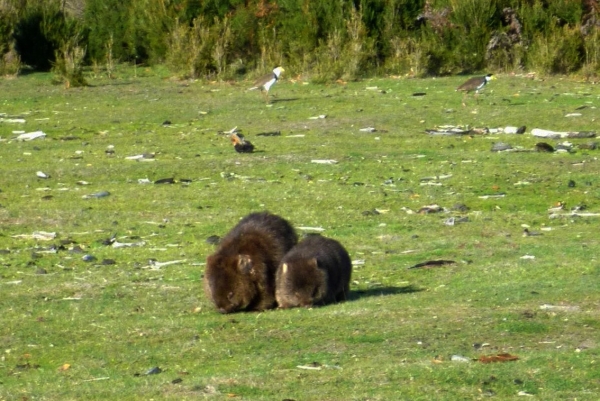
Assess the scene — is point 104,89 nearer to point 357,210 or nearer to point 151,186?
point 151,186

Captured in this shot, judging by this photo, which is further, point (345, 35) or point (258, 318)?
point (345, 35)

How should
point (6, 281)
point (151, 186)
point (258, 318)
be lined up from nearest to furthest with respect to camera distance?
1. point (258, 318)
2. point (6, 281)
3. point (151, 186)

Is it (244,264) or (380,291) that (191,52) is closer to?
(380,291)

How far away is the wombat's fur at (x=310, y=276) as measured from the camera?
29.6 ft

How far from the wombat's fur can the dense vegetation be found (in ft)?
62.2

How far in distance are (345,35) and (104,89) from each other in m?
6.22

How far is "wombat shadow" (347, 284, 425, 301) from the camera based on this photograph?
9.76m

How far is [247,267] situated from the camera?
9094mm

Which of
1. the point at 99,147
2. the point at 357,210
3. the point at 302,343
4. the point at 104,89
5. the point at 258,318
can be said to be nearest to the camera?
the point at 302,343

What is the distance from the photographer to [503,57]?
97.3 ft

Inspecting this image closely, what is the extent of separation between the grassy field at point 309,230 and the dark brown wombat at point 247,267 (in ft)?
0.58

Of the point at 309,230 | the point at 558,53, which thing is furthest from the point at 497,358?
the point at 558,53

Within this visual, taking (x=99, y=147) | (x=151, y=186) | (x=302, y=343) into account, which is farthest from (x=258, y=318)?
(x=99, y=147)

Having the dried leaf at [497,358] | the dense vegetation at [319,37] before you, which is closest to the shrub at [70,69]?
the dense vegetation at [319,37]
